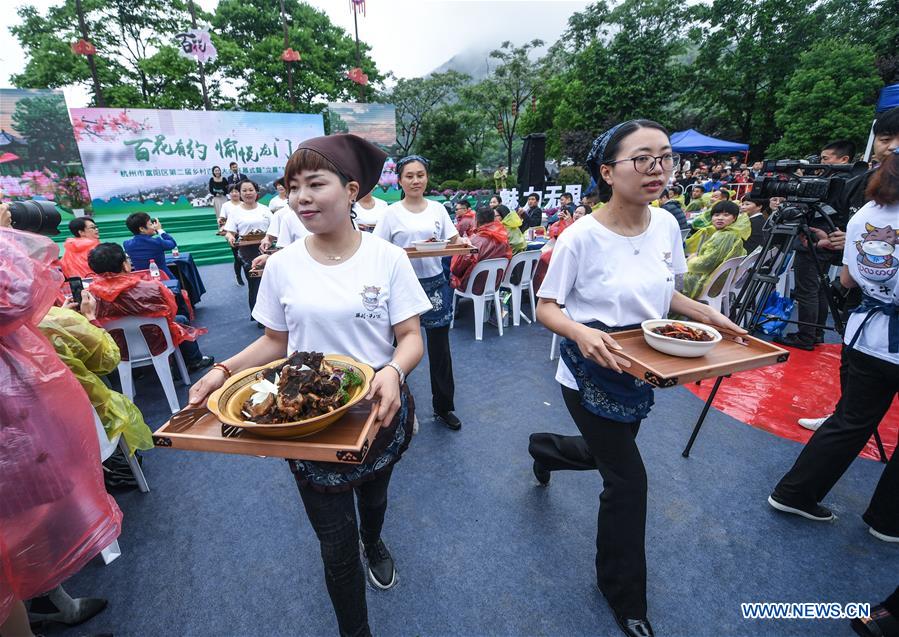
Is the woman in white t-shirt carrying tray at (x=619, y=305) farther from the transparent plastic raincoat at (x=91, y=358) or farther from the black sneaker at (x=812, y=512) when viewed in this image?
the transparent plastic raincoat at (x=91, y=358)

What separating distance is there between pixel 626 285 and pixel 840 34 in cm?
2900

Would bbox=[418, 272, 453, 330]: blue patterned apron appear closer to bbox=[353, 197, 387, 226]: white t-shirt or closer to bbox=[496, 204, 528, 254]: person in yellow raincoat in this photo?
bbox=[353, 197, 387, 226]: white t-shirt

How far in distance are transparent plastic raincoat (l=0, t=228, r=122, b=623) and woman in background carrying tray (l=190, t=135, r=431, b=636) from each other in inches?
20.3

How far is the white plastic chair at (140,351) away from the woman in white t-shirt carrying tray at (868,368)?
4309mm

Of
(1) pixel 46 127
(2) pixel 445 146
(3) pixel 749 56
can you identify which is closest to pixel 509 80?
(2) pixel 445 146

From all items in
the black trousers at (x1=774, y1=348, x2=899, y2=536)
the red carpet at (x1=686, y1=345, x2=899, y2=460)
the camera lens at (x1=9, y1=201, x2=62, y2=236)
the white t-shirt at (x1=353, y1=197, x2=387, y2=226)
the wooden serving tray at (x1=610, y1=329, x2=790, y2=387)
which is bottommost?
the red carpet at (x1=686, y1=345, x2=899, y2=460)

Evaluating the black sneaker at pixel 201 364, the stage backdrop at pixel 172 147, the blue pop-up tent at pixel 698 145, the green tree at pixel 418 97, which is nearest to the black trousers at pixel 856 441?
the black sneaker at pixel 201 364

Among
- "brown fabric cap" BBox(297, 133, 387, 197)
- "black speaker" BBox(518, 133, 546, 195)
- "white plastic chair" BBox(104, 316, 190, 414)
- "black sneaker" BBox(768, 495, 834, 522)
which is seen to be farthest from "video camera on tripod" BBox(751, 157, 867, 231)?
→ "black speaker" BBox(518, 133, 546, 195)

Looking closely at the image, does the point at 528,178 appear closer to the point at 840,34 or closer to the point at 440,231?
the point at 440,231

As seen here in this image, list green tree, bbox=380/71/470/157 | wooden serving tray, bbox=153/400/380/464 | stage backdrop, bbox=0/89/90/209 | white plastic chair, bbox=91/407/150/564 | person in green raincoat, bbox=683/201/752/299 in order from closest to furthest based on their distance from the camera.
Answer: wooden serving tray, bbox=153/400/380/464 → white plastic chair, bbox=91/407/150/564 → person in green raincoat, bbox=683/201/752/299 → stage backdrop, bbox=0/89/90/209 → green tree, bbox=380/71/470/157

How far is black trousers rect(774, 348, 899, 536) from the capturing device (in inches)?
71.4

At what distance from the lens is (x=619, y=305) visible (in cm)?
154

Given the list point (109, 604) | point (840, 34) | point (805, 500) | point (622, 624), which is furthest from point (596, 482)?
point (840, 34)

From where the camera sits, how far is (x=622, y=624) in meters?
1.60
